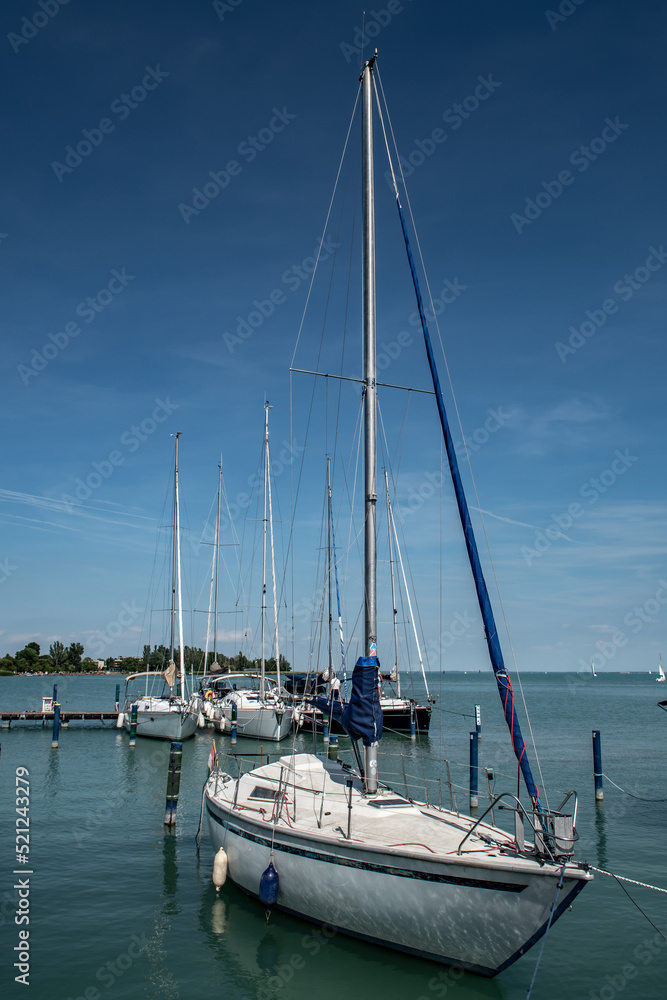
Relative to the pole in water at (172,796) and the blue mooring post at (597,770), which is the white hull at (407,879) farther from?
the blue mooring post at (597,770)

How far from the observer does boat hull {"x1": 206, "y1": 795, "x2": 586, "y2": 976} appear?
10016 mm

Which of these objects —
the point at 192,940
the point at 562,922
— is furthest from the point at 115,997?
the point at 562,922

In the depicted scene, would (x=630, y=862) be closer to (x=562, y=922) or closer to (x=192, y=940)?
(x=562, y=922)

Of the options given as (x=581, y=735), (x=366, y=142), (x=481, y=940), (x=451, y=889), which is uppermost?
(x=366, y=142)

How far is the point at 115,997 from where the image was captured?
429 inches

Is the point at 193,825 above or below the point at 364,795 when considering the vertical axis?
below

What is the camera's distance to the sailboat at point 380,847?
10.2 m

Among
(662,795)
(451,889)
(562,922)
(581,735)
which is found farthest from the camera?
(581,735)

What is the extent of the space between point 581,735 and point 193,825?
38432 millimetres

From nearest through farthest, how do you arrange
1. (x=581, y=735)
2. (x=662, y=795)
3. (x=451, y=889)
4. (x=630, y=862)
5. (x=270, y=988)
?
(x=451, y=889) < (x=270, y=988) < (x=630, y=862) < (x=662, y=795) < (x=581, y=735)

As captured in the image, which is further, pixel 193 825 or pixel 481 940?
pixel 193 825

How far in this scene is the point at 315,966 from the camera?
1180cm

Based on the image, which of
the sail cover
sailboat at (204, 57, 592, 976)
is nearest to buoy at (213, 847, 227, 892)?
sailboat at (204, 57, 592, 976)

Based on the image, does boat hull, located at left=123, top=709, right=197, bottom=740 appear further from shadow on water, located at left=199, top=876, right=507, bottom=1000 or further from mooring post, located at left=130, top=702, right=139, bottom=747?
→ shadow on water, located at left=199, top=876, right=507, bottom=1000
